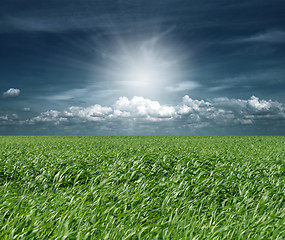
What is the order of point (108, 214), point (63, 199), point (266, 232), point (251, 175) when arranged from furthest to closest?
1. point (251, 175)
2. point (63, 199)
3. point (108, 214)
4. point (266, 232)

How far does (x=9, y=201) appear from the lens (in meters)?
6.52

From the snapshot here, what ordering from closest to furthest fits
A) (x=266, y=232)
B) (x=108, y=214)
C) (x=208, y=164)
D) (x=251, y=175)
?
1. (x=266, y=232)
2. (x=108, y=214)
3. (x=251, y=175)
4. (x=208, y=164)

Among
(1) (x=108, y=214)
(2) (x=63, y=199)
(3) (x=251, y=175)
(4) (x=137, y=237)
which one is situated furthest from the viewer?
(3) (x=251, y=175)

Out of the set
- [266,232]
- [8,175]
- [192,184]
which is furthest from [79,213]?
[8,175]

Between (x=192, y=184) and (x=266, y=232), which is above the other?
(x=192, y=184)

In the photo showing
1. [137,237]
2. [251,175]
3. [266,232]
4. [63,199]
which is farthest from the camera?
[251,175]

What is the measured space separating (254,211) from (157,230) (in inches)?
106

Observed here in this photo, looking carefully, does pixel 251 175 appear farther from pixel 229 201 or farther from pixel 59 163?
pixel 59 163

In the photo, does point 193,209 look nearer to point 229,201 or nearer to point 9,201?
point 229,201

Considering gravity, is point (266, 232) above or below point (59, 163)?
below

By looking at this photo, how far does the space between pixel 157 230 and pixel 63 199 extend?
3.00 m

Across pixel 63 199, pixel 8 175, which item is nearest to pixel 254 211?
pixel 63 199

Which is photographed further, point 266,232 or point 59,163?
point 59,163

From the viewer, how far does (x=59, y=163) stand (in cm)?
1040
